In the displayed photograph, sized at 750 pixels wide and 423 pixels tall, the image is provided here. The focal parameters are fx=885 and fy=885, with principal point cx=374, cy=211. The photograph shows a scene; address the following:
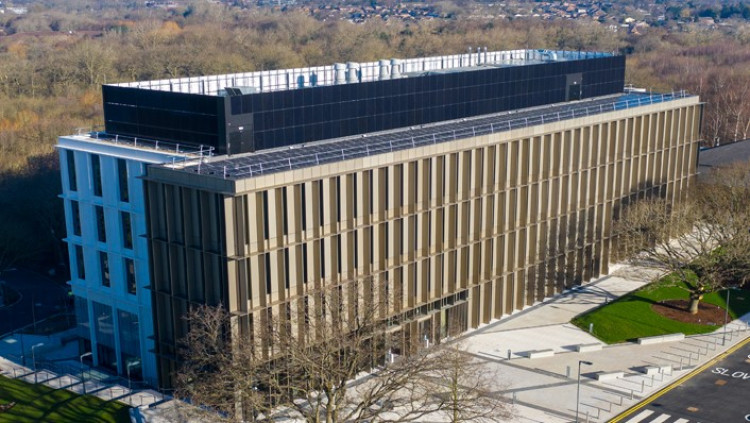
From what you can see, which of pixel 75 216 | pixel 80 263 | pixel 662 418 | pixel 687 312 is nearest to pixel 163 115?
pixel 75 216

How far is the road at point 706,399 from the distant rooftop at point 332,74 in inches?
1370

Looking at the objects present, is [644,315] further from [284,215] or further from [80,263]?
[80,263]

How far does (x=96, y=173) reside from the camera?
201 ft

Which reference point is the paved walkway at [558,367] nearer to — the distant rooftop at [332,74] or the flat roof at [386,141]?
the flat roof at [386,141]

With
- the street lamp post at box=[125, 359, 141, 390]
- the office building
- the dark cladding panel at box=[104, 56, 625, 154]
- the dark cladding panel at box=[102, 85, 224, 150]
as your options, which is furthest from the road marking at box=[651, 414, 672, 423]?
the street lamp post at box=[125, 359, 141, 390]

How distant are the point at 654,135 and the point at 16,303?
62.8 metres

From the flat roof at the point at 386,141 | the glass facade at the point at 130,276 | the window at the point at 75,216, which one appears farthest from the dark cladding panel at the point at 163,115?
the glass facade at the point at 130,276

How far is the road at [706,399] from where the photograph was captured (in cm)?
5612

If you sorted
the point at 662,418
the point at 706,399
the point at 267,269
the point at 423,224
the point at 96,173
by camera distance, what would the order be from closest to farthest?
the point at 267,269 < the point at 662,418 < the point at 706,399 < the point at 96,173 < the point at 423,224

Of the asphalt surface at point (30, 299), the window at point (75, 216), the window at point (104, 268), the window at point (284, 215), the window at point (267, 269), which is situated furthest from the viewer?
the asphalt surface at point (30, 299)

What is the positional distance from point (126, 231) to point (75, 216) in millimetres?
5935

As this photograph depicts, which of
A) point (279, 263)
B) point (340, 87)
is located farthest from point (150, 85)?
point (279, 263)

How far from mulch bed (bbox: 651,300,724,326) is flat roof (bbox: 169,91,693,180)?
17810 millimetres

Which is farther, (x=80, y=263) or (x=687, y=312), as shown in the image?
(x=687, y=312)
